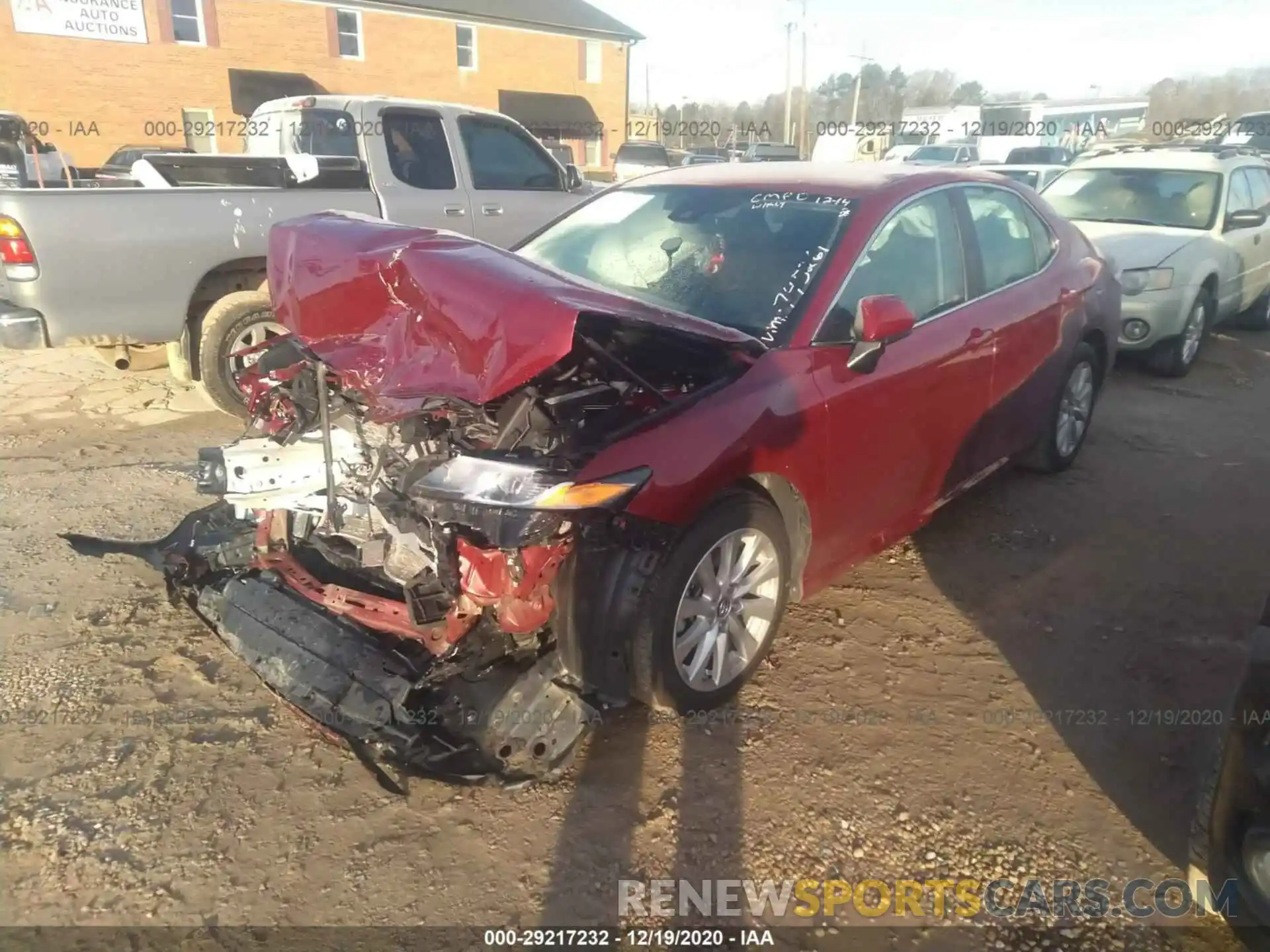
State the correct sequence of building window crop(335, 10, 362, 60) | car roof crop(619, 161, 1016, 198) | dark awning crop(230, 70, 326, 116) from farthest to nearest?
building window crop(335, 10, 362, 60) < dark awning crop(230, 70, 326, 116) < car roof crop(619, 161, 1016, 198)

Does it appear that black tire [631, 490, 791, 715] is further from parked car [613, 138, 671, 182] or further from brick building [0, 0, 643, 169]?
parked car [613, 138, 671, 182]

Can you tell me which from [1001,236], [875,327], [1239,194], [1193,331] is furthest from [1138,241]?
[875,327]

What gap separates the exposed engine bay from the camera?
2.60 m

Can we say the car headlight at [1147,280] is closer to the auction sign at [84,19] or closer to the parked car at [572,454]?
the parked car at [572,454]

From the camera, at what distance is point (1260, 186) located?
29.5ft

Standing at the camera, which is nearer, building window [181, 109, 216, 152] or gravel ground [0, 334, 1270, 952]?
gravel ground [0, 334, 1270, 952]

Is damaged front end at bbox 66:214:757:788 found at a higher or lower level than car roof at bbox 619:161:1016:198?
lower

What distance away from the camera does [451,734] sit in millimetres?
2633

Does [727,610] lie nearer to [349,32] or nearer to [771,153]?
[771,153]

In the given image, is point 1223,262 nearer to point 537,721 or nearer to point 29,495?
point 537,721

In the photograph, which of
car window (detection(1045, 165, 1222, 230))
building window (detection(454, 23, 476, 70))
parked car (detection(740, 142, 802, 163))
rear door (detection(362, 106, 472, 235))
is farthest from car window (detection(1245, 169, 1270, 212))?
building window (detection(454, 23, 476, 70))

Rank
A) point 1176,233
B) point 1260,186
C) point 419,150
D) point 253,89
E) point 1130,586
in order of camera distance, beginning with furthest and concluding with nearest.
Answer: point 253,89, point 1260,186, point 1176,233, point 419,150, point 1130,586

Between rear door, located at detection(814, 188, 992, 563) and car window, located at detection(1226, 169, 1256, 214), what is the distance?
19.5 feet

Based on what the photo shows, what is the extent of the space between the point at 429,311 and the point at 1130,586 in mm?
3467
